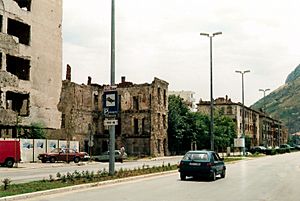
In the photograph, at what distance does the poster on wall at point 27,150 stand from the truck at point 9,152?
7.19 metres

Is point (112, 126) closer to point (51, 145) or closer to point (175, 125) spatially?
point (51, 145)

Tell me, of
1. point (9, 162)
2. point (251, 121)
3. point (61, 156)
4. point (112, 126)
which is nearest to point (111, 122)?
point (112, 126)

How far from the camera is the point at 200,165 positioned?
78.1 ft

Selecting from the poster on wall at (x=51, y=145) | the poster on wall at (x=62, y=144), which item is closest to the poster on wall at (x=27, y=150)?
the poster on wall at (x=51, y=145)

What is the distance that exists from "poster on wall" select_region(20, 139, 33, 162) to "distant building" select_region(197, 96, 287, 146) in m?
76.7

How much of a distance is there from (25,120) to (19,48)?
7.21 m

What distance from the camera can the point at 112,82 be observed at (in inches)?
958

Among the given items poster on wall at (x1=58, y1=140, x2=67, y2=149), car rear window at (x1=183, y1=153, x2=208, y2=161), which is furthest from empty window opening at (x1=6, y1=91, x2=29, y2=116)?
car rear window at (x1=183, y1=153, x2=208, y2=161)

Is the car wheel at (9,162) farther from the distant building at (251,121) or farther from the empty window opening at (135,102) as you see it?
the distant building at (251,121)

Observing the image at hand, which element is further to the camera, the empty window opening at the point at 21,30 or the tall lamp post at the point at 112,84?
the empty window opening at the point at 21,30

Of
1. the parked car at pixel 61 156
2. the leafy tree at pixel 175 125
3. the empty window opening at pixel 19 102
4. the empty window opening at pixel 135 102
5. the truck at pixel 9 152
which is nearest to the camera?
the truck at pixel 9 152

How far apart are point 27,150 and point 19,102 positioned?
5.28 m

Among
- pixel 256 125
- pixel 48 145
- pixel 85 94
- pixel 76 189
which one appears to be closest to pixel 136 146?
pixel 85 94

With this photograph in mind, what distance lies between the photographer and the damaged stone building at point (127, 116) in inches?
2741
